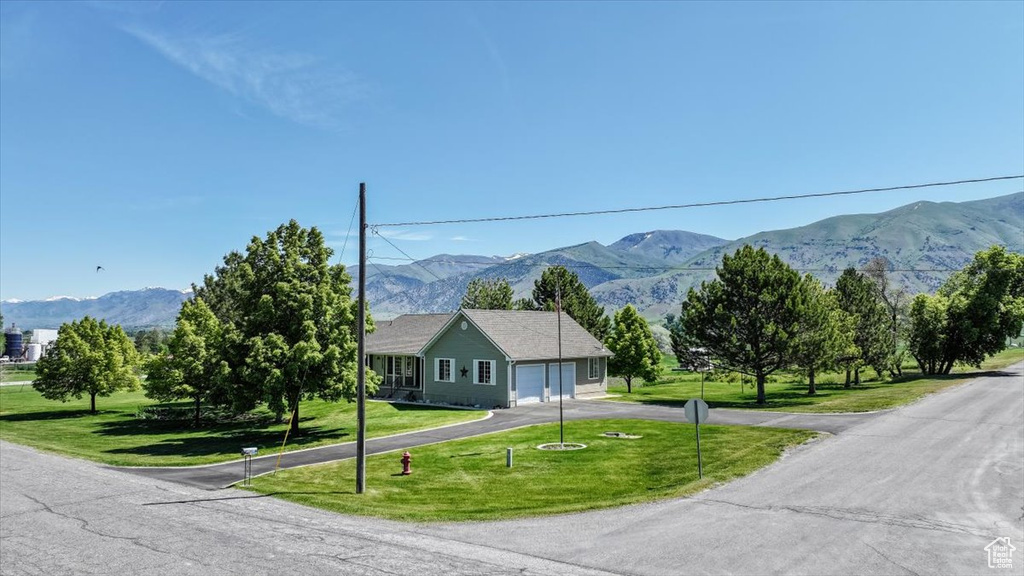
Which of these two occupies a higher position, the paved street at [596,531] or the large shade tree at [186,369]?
the large shade tree at [186,369]

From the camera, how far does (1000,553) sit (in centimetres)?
1240

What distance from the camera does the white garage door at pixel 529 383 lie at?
140ft

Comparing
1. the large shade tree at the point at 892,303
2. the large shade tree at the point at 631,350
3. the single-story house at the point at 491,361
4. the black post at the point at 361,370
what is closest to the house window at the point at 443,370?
the single-story house at the point at 491,361

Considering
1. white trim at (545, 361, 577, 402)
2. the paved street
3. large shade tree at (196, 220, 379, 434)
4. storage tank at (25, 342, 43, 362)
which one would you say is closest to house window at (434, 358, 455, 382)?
white trim at (545, 361, 577, 402)

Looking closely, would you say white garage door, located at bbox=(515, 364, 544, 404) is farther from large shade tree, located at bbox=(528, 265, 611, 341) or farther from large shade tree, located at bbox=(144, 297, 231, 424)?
large shade tree, located at bbox=(528, 265, 611, 341)

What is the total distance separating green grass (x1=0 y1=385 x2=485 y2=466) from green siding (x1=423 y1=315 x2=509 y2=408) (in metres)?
2.57

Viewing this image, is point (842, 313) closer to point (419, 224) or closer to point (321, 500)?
point (419, 224)

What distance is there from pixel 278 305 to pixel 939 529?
27734mm

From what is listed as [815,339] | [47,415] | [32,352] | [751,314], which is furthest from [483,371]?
[32,352]

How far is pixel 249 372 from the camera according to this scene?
94.7 ft

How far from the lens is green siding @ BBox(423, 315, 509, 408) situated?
1668 inches

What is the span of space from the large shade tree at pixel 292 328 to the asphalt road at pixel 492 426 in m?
3.39

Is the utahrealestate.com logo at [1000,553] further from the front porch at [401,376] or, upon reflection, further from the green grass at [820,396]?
the front porch at [401,376]

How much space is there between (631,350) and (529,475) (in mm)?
36715
